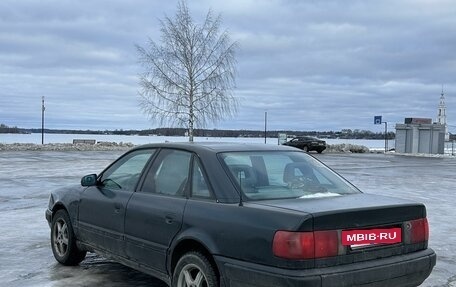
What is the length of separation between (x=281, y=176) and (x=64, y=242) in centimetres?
305

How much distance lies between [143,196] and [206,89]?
31495 mm

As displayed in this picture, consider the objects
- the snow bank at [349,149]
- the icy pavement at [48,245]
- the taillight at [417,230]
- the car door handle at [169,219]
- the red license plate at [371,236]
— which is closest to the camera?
the red license plate at [371,236]

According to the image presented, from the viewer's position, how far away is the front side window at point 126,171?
5715 millimetres

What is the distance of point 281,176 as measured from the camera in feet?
16.5

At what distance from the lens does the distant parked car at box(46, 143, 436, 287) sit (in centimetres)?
397

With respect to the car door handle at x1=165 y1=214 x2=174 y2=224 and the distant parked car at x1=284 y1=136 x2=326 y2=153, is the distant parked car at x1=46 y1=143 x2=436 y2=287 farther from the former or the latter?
the distant parked car at x1=284 y1=136 x2=326 y2=153

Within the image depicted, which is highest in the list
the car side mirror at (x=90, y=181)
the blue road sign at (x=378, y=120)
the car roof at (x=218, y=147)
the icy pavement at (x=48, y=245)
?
the blue road sign at (x=378, y=120)

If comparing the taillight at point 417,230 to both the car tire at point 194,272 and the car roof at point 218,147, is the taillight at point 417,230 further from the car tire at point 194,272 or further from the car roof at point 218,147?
the car tire at point 194,272

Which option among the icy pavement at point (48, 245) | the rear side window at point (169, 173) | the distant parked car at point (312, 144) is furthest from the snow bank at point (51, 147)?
the rear side window at point (169, 173)

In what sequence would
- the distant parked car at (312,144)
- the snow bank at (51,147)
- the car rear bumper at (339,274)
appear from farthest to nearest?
the distant parked car at (312,144)
the snow bank at (51,147)
the car rear bumper at (339,274)

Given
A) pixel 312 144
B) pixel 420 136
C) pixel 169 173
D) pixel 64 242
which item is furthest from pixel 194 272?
pixel 420 136

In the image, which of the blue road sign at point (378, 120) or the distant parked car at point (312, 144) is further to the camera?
the blue road sign at point (378, 120)

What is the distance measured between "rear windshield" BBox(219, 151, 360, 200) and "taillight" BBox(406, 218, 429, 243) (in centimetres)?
68

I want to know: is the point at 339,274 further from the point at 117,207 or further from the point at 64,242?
the point at 64,242
